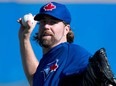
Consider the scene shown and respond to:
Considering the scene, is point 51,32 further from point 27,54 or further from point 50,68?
point 27,54

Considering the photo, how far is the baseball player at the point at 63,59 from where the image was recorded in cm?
198

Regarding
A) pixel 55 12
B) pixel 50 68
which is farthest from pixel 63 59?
pixel 55 12

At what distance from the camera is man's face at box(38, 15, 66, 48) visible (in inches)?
86.5

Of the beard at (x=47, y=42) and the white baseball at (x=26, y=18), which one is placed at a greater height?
the white baseball at (x=26, y=18)

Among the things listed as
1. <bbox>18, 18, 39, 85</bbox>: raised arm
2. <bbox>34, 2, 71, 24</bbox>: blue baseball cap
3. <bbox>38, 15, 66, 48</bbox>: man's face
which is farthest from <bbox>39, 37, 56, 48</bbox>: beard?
<bbox>18, 18, 39, 85</bbox>: raised arm

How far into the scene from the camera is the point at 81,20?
3.12 metres

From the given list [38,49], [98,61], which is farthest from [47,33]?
[38,49]

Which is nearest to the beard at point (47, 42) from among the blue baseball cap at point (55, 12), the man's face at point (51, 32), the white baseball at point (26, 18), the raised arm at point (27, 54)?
the man's face at point (51, 32)

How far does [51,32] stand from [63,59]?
5.8 inches

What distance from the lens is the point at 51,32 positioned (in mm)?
2203

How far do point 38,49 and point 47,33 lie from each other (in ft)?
2.82

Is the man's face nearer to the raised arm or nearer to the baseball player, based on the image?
the baseball player

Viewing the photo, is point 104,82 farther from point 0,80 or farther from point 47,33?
point 0,80

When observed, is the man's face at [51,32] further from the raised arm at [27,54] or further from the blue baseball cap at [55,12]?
the raised arm at [27,54]
